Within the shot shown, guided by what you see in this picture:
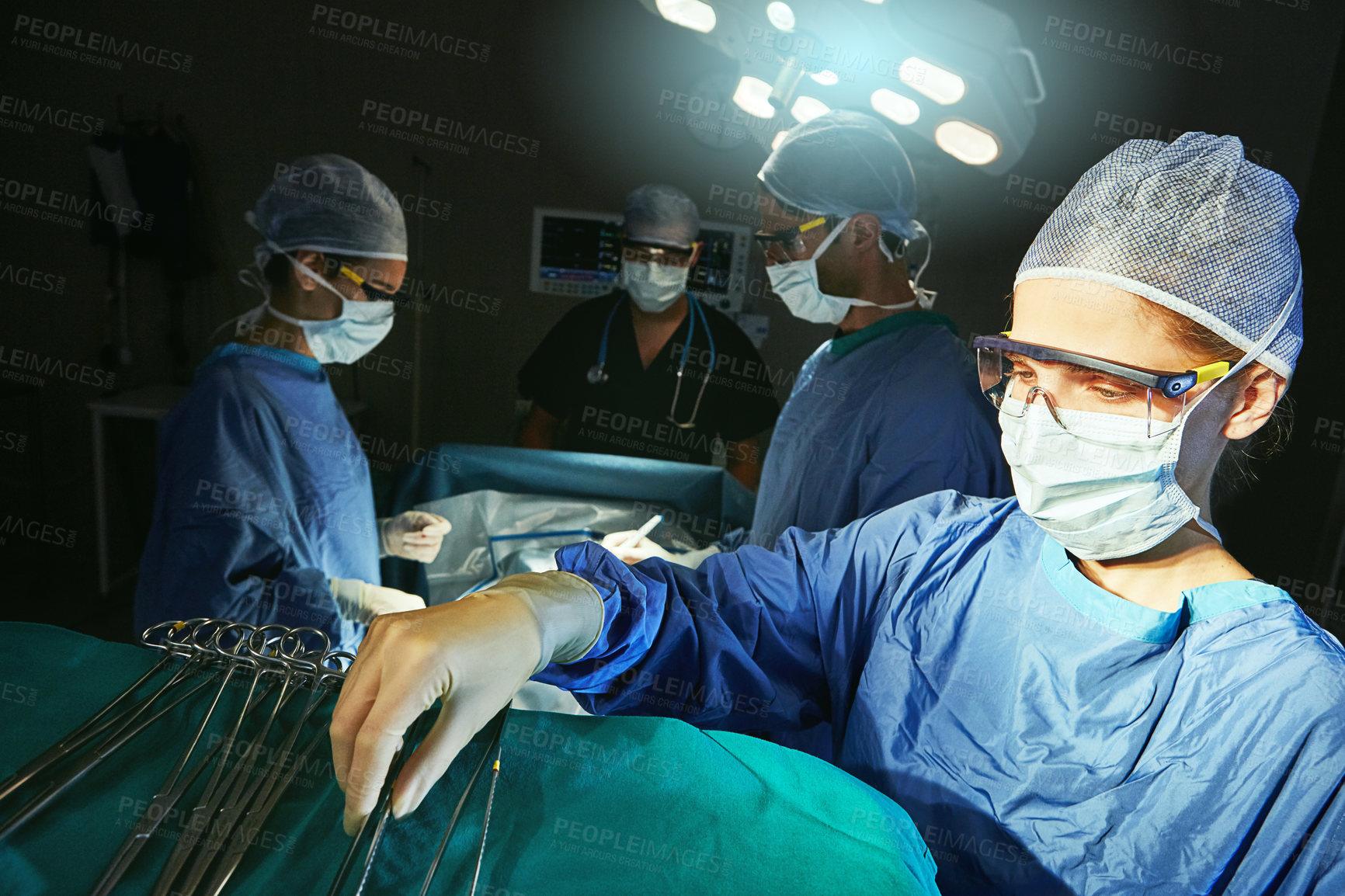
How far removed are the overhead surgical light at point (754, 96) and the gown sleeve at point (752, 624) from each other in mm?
2070

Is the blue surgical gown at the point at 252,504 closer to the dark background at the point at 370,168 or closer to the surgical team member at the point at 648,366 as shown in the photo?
the surgical team member at the point at 648,366

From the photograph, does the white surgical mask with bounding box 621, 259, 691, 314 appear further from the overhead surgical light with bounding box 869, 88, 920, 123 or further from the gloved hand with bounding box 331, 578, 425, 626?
the gloved hand with bounding box 331, 578, 425, 626

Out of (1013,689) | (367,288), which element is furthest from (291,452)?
(1013,689)

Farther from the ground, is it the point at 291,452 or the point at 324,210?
the point at 324,210

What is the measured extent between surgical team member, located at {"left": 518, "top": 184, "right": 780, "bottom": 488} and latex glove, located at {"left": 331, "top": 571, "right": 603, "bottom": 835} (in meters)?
2.06

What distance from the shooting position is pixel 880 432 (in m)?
1.77

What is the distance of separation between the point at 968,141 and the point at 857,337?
1.91 feet

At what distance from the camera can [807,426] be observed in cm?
203

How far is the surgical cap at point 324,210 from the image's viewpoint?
1.96m

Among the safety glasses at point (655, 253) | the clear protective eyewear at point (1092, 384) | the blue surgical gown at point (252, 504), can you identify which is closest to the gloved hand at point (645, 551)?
the blue surgical gown at point (252, 504)

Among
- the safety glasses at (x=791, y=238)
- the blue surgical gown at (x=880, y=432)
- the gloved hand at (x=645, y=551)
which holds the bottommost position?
the gloved hand at (x=645, y=551)

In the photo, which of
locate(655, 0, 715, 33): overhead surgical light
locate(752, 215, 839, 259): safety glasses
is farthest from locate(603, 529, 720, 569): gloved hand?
locate(655, 0, 715, 33): overhead surgical light

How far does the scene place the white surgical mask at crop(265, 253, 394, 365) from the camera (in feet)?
6.51

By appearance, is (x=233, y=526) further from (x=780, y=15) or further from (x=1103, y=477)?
(x=780, y=15)
